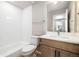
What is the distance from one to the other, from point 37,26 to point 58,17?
50 cm

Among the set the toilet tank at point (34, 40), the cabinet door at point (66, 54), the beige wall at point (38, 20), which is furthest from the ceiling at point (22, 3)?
the cabinet door at point (66, 54)

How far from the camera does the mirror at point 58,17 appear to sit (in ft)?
4.69

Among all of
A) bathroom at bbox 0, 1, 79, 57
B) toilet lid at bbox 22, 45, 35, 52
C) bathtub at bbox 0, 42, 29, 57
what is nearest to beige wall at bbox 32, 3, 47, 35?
bathroom at bbox 0, 1, 79, 57

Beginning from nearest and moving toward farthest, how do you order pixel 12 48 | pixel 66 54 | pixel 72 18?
pixel 66 54
pixel 72 18
pixel 12 48

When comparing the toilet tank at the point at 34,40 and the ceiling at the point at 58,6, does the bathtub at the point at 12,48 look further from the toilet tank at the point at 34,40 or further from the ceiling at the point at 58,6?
the ceiling at the point at 58,6

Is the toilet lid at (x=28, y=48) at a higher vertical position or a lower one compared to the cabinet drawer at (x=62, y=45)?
lower

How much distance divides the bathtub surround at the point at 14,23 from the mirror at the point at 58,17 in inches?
16.9

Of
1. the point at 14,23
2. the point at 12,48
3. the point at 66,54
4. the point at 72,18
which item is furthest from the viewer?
the point at 12,48

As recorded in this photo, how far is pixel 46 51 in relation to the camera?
1365 mm

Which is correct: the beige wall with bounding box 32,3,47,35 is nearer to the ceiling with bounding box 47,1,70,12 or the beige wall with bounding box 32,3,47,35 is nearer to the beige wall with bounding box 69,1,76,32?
the ceiling with bounding box 47,1,70,12

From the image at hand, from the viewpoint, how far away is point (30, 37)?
1.47 m

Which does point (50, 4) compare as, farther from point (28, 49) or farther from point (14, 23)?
point (28, 49)

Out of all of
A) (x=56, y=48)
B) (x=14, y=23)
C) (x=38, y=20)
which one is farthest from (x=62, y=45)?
(x=14, y=23)

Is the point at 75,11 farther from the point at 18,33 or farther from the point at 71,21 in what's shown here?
the point at 18,33
